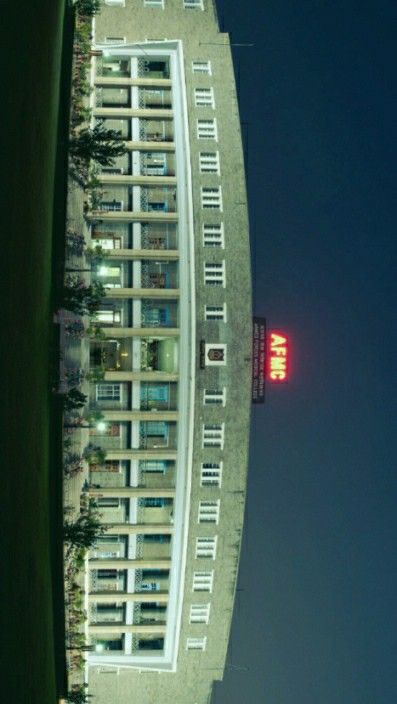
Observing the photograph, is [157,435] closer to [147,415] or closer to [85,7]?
[147,415]

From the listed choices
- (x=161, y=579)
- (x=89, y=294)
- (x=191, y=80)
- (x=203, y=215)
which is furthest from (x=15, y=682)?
(x=191, y=80)

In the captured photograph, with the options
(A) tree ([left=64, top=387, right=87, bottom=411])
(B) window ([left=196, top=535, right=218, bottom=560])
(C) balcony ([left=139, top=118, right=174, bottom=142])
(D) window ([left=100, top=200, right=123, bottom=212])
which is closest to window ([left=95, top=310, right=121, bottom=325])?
(D) window ([left=100, top=200, right=123, bottom=212])

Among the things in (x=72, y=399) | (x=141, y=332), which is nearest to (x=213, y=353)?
(x=141, y=332)

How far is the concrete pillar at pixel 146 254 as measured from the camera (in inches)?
2376

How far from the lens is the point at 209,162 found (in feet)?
203

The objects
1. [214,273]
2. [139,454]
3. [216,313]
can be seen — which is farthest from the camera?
[214,273]

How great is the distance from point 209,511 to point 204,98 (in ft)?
113

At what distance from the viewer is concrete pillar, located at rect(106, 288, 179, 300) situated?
196 ft

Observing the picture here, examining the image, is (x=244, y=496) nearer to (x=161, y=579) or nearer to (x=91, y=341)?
(x=161, y=579)

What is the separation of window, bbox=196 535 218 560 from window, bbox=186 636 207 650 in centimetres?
685

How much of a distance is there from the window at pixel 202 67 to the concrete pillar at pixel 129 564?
135 feet

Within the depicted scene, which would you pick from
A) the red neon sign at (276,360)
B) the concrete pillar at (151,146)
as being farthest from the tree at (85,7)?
the red neon sign at (276,360)

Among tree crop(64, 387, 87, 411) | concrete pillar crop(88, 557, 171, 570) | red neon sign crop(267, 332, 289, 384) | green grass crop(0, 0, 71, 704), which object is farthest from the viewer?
red neon sign crop(267, 332, 289, 384)

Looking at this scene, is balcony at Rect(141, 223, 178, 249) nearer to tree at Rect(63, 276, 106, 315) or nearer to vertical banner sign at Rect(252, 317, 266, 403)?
vertical banner sign at Rect(252, 317, 266, 403)
